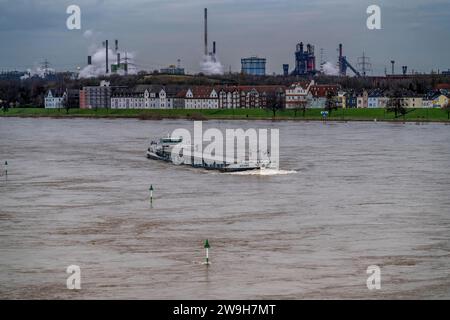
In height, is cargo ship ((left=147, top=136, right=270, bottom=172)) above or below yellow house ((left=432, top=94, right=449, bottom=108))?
below

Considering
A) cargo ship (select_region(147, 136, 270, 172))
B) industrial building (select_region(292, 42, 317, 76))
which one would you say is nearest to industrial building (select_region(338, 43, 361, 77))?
industrial building (select_region(292, 42, 317, 76))

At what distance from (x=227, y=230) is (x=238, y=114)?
37058 mm

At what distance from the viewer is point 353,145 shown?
23.4 m

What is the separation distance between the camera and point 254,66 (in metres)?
85.5

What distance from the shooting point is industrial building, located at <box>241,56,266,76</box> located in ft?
279

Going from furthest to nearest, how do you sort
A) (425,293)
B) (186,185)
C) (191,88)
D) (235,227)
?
(191,88)
(186,185)
(235,227)
(425,293)

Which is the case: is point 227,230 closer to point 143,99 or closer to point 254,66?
point 143,99

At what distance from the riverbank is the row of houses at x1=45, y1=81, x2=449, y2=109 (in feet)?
5.13

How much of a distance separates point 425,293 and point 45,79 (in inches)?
3032

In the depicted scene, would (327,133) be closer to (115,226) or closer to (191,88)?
(115,226)

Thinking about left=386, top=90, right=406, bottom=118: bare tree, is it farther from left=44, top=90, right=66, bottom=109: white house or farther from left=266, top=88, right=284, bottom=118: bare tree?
left=44, top=90, right=66, bottom=109: white house
